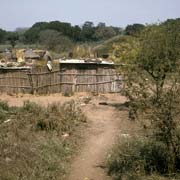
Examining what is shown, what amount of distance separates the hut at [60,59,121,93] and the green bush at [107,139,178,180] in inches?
595

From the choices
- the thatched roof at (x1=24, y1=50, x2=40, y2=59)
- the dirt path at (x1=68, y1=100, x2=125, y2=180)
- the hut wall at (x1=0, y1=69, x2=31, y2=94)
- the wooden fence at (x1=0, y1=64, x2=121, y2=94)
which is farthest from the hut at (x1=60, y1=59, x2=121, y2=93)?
the thatched roof at (x1=24, y1=50, x2=40, y2=59)

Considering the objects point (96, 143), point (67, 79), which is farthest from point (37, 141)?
point (67, 79)

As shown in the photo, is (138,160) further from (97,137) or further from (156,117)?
(97,137)

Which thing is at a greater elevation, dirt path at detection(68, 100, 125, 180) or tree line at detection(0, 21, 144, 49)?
tree line at detection(0, 21, 144, 49)

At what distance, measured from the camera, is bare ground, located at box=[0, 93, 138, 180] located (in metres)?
10.5

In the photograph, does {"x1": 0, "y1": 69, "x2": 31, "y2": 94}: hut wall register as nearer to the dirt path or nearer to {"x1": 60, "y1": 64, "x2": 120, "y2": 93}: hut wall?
{"x1": 60, "y1": 64, "x2": 120, "y2": 93}: hut wall

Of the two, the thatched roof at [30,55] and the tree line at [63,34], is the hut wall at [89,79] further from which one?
the tree line at [63,34]

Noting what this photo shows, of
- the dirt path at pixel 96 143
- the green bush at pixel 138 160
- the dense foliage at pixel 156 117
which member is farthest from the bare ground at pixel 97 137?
the dense foliage at pixel 156 117

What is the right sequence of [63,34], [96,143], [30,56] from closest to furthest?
[96,143] → [30,56] → [63,34]

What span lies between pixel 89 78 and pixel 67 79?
128cm

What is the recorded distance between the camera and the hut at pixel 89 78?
2614 centimetres

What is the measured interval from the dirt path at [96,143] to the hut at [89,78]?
632cm

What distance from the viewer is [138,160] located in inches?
386

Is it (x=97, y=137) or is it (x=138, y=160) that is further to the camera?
(x=97, y=137)
